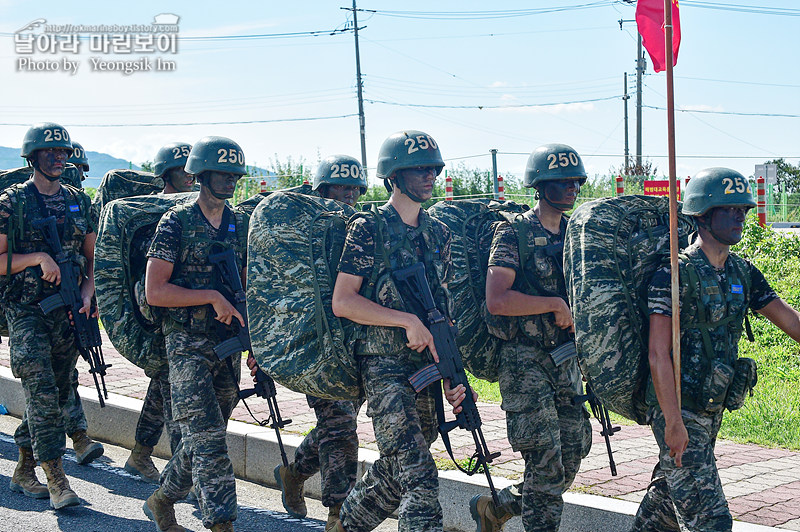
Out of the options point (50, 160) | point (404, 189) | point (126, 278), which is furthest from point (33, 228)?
point (404, 189)

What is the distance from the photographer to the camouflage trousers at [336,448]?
5500 mm

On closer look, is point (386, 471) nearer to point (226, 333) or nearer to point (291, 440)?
point (226, 333)

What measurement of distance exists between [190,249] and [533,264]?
73.7 inches

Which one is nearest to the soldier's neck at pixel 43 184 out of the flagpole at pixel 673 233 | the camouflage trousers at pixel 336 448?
the camouflage trousers at pixel 336 448

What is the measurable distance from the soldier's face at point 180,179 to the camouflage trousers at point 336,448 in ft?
6.75

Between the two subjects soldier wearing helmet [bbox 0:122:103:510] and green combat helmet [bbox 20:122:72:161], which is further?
green combat helmet [bbox 20:122:72:161]

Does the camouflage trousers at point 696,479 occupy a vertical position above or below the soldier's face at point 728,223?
below

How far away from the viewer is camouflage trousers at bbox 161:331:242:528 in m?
5.03

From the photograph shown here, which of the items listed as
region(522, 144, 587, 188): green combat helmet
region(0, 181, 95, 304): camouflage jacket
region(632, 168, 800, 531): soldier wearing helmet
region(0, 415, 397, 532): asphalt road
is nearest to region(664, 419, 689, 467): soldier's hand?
region(632, 168, 800, 531): soldier wearing helmet

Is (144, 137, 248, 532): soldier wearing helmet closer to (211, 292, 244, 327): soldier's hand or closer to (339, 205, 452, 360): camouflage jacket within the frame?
(211, 292, 244, 327): soldier's hand

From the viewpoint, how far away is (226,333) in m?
5.33

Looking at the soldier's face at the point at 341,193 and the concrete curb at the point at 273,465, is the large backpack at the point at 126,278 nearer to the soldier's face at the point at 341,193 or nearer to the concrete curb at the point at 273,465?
the soldier's face at the point at 341,193

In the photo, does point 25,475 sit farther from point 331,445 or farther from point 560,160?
point 560,160

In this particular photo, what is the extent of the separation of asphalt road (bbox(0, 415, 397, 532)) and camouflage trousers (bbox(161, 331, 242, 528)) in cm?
65
